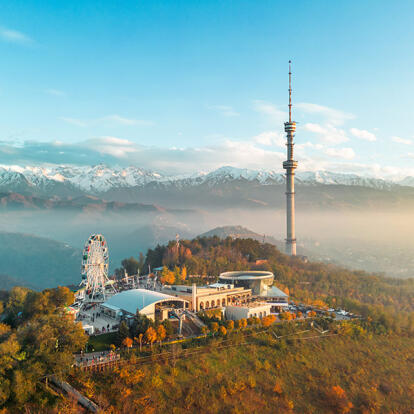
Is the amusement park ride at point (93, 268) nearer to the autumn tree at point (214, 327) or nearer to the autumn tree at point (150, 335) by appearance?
the autumn tree at point (150, 335)

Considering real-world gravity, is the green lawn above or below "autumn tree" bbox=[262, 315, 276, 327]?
above

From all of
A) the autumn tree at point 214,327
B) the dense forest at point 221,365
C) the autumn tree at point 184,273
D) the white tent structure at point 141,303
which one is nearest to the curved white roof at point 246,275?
the autumn tree at point 184,273

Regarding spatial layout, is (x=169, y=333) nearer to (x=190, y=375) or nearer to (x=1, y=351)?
(x=190, y=375)

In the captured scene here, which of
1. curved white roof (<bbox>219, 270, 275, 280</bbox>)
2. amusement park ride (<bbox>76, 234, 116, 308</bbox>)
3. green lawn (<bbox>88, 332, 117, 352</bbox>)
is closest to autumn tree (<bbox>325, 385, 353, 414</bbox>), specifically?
green lawn (<bbox>88, 332, 117, 352</bbox>)

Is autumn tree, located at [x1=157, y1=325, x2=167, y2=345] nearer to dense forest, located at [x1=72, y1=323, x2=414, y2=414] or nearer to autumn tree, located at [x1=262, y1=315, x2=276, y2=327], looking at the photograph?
dense forest, located at [x1=72, y1=323, x2=414, y2=414]

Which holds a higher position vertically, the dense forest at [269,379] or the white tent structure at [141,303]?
the white tent structure at [141,303]

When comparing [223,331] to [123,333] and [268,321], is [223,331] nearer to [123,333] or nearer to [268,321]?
[268,321]

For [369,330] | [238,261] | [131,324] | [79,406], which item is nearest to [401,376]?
[369,330]
